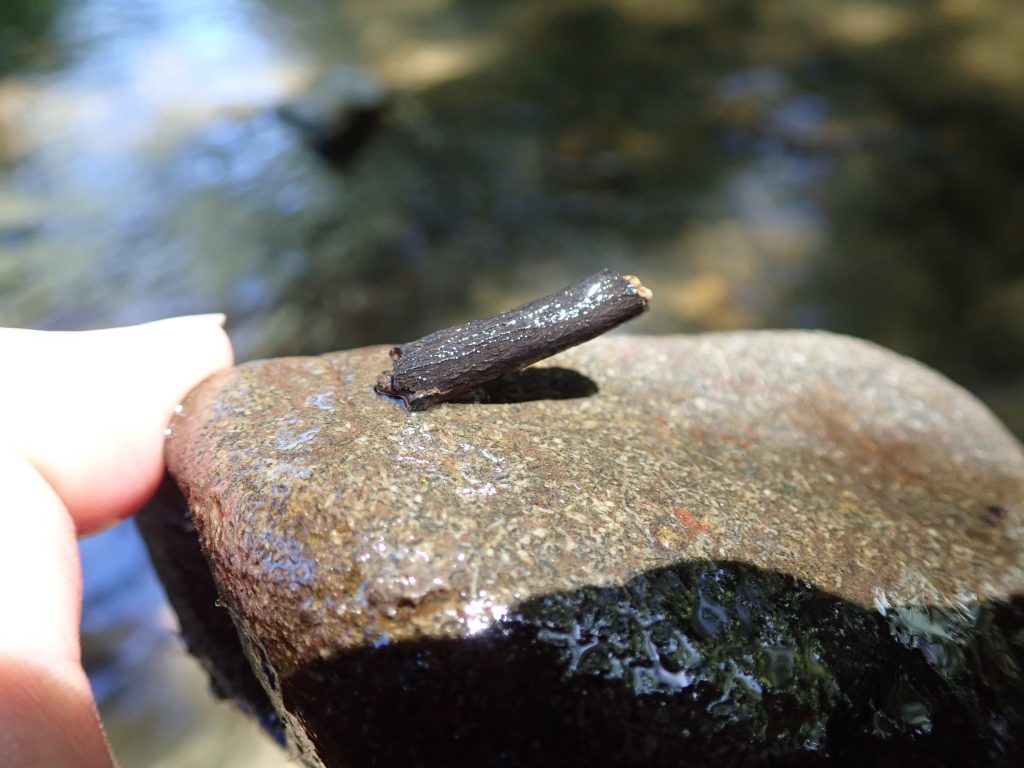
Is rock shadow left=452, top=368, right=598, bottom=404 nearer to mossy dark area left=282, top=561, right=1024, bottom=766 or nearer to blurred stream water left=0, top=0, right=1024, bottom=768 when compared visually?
mossy dark area left=282, top=561, right=1024, bottom=766

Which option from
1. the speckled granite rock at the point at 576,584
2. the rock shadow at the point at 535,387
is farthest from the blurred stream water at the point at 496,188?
the rock shadow at the point at 535,387

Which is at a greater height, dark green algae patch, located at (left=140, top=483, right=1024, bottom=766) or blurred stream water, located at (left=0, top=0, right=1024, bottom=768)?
dark green algae patch, located at (left=140, top=483, right=1024, bottom=766)

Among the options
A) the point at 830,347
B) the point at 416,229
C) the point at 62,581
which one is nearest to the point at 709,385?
the point at 830,347

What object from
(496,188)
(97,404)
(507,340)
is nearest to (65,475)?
(97,404)

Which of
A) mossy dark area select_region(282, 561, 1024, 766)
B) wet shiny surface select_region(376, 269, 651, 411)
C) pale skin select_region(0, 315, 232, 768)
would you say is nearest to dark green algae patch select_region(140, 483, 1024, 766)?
mossy dark area select_region(282, 561, 1024, 766)

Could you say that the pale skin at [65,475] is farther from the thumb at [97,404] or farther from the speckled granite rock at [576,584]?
the speckled granite rock at [576,584]

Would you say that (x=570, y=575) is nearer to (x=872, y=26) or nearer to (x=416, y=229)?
(x=416, y=229)
